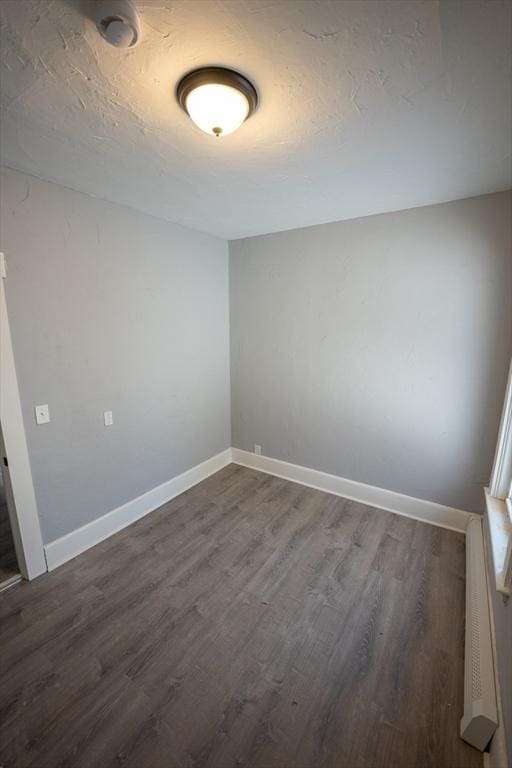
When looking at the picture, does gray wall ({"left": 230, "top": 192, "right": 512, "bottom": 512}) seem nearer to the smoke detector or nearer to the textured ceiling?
the textured ceiling

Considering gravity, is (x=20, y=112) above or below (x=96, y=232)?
above

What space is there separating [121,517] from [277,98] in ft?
9.06

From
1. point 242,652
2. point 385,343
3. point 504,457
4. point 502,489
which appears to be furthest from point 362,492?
point 242,652

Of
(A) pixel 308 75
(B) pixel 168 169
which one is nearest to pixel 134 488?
(B) pixel 168 169

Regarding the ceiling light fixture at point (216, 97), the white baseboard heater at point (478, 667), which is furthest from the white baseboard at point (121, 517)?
the ceiling light fixture at point (216, 97)

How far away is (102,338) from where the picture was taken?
7.20 ft

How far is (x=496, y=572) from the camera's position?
1.52 metres

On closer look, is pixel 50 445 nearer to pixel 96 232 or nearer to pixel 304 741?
pixel 96 232

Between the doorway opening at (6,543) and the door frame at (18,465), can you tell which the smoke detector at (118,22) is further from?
the doorway opening at (6,543)

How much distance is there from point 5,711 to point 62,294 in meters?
2.07

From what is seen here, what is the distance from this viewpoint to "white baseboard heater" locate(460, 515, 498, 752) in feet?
3.82

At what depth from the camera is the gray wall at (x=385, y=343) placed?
2.14m

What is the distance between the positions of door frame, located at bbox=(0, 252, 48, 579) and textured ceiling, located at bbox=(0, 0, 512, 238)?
0.84 m

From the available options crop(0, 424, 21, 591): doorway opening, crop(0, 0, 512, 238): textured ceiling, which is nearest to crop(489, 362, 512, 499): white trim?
crop(0, 0, 512, 238): textured ceiling
